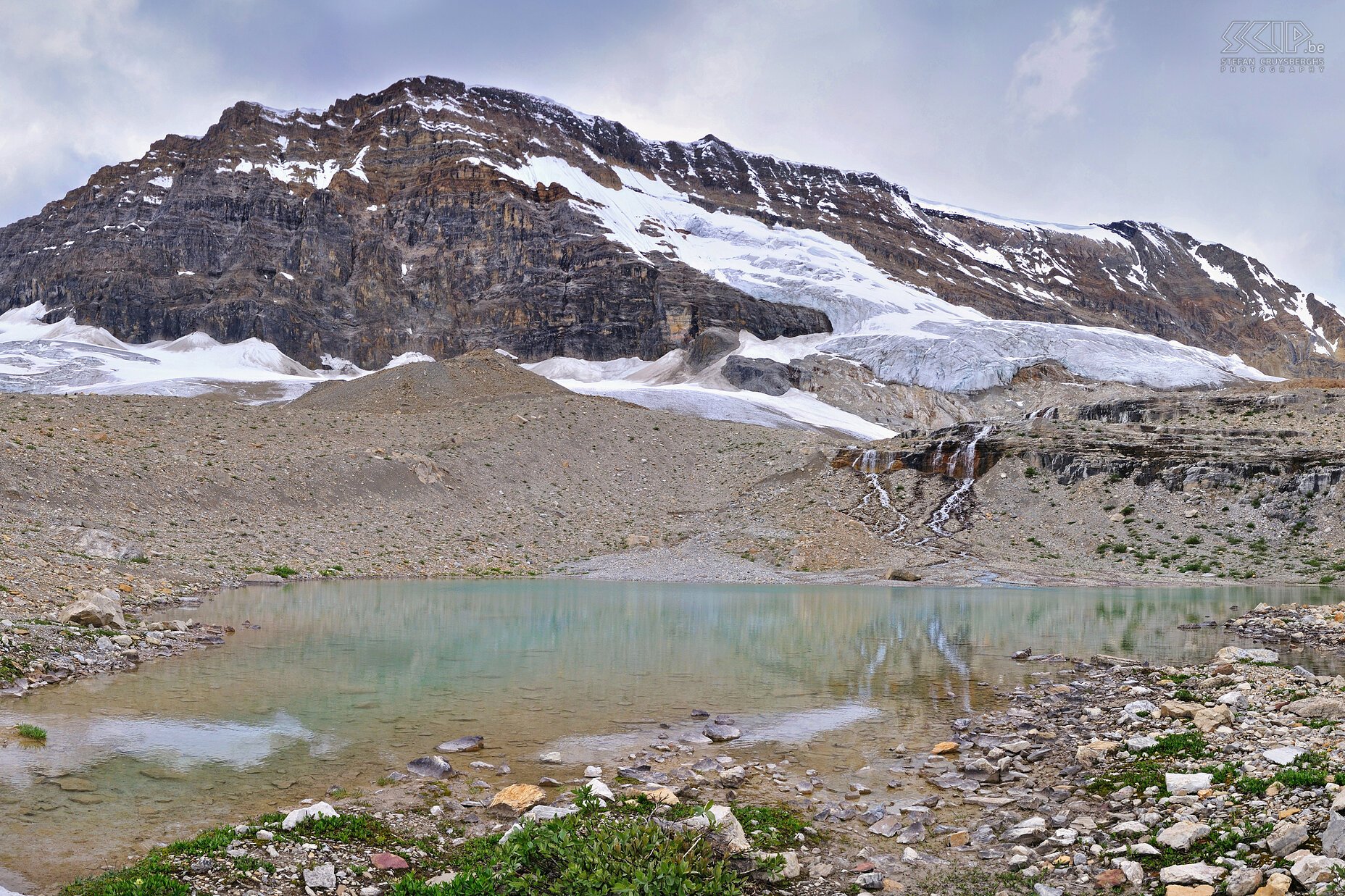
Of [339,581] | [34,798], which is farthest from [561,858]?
[339,581]

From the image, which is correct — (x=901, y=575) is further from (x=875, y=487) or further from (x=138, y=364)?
(x=138, y=364)

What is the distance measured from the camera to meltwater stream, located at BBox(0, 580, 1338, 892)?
8438mm

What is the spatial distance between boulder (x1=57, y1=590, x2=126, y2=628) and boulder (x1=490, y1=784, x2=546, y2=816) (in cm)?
1160

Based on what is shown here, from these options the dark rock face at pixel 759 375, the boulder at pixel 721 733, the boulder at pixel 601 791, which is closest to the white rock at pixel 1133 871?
the boulder at pixel 601 791

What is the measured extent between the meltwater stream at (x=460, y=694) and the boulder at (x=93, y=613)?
203 centimetres

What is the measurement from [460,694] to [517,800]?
5.69 m

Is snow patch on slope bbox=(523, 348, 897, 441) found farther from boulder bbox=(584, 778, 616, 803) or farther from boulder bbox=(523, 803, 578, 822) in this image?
boulder bbox=(523, 803, 578, 822)

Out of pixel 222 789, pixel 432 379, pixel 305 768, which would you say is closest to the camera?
pixel 222 789

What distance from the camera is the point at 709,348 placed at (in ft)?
510

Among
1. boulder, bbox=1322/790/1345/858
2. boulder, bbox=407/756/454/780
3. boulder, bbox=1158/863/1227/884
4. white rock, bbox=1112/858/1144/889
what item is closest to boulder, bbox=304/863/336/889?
boulder, bbox=407/756/454/780

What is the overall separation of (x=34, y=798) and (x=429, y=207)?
650ft

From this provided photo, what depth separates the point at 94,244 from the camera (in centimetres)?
19100

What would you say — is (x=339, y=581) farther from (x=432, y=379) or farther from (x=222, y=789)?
(x=432, y=379)

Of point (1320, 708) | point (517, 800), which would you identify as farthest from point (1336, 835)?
point (517, 800)
